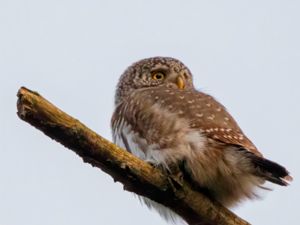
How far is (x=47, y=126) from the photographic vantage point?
117 inches

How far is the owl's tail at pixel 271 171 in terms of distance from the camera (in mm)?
3660

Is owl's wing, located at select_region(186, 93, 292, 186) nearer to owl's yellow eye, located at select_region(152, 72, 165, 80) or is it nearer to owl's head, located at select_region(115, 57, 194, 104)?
owl's head, located at select_region(115, 57, 194, 104)

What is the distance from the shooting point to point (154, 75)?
6.76 meters

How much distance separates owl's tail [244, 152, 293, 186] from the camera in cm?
366

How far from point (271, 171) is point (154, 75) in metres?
3.16

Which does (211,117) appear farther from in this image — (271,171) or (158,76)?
(158,76)

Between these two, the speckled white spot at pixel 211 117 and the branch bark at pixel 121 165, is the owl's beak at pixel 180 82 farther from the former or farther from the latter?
the branch bark at pixel 121 165

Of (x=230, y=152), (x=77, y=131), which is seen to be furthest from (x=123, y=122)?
(x=77, y=131)

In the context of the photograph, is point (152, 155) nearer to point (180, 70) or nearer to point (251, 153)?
point (251, 153)

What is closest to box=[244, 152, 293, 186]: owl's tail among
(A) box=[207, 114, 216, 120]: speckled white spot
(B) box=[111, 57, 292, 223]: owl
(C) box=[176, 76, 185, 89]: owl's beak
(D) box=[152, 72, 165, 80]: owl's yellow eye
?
(B) box=[111, 57, 292, 223]: owl

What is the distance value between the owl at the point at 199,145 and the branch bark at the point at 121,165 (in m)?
0.22

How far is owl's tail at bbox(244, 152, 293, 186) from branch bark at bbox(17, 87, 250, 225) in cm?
34

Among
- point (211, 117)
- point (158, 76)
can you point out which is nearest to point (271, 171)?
point (211, 117)

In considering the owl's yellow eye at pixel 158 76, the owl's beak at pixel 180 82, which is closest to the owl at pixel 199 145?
the owl's beak at pixel 180 82
